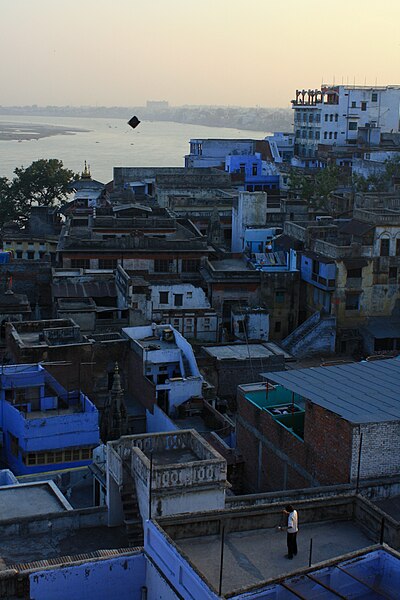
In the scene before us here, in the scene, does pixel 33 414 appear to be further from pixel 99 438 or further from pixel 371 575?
pixel 371 575

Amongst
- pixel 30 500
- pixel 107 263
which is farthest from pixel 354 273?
pixel 30 500

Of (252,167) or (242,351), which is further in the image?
(252,167)

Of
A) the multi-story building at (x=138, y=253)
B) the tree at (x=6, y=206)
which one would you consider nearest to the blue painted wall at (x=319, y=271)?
the multi-story building at (x=138, y=253)

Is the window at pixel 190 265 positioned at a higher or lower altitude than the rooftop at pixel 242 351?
higher

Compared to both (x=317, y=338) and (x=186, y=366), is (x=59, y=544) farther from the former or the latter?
(x=317, y=338)

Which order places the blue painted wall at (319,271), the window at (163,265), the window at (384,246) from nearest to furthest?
the blue painted wall at (319,271) < the window at (384,246) < the window at (163,265)

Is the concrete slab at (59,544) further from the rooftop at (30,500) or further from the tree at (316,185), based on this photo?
the tree at (316,185)
